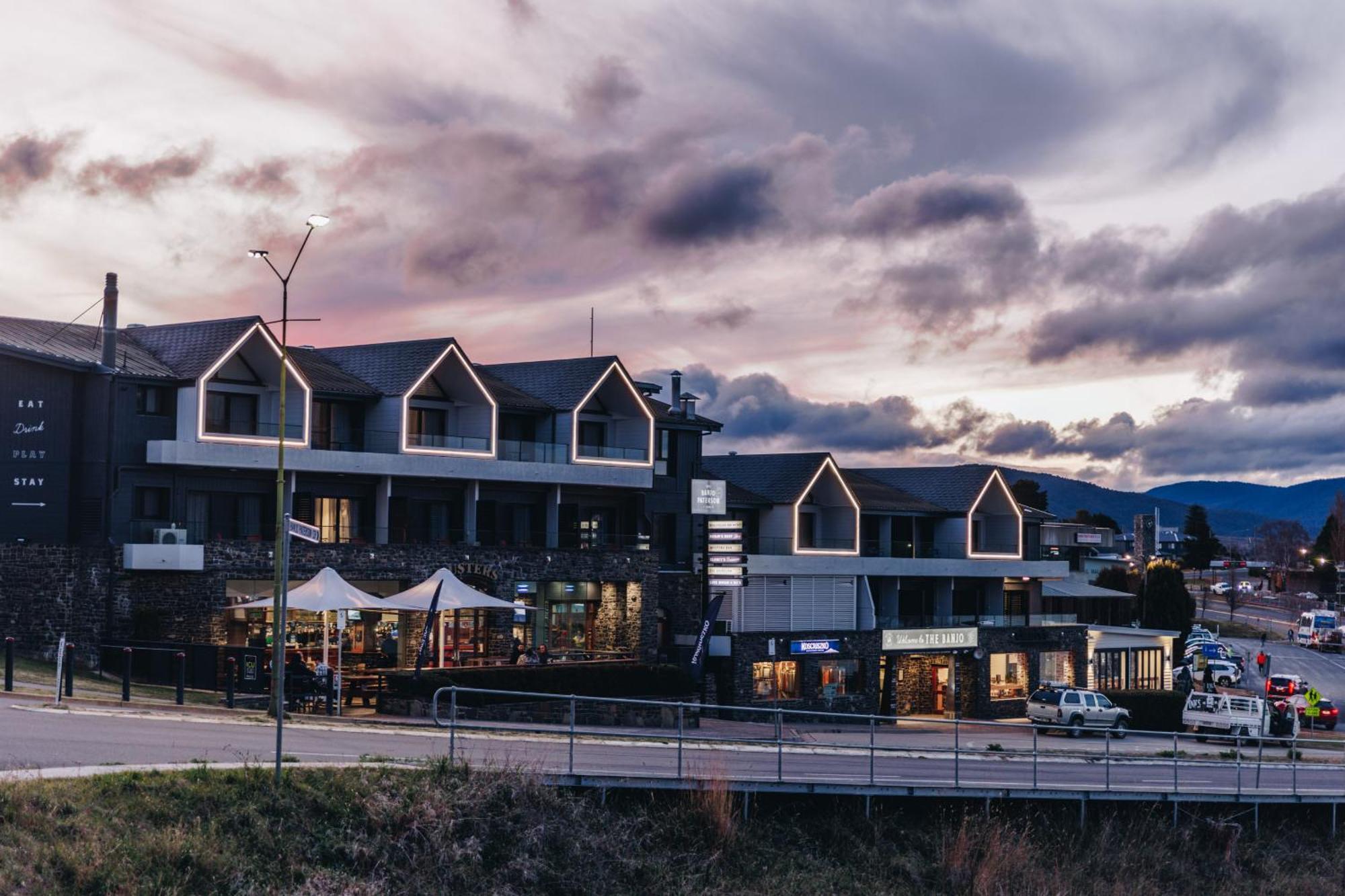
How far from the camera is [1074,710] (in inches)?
2117

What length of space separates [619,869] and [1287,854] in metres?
18.0

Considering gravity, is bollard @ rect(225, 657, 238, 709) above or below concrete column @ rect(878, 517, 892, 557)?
below

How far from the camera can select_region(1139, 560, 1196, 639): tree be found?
327 ft

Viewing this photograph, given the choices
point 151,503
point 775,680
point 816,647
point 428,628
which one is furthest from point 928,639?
point 151,503

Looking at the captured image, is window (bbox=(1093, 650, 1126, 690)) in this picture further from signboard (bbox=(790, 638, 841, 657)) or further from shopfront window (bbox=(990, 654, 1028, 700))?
signboard (bbox=(790, 638, 841, 657))

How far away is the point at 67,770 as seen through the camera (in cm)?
2288

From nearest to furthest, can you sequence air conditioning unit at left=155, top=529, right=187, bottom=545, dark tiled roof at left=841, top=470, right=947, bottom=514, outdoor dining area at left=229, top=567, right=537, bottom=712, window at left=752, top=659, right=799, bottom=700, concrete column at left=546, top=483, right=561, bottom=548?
outdoor dining area at left=229, top=567, right=537, bottom=712
air conditioning unit at left=155, top=529, right=187, bottom=545
concrete column at left=546, top=483, right=561, bottom=548
window at left=752, top=659, right=799, bottom=700
dark tiled roof at left=841, top=470, right=947, bottom=514

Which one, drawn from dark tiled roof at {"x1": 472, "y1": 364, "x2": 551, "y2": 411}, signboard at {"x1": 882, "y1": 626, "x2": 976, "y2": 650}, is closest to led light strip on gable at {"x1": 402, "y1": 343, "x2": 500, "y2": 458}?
dark tiled roof at {"x1": 472, "y1": 364, "x2": 551, "y2": 411}

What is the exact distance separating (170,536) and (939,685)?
36.1 m

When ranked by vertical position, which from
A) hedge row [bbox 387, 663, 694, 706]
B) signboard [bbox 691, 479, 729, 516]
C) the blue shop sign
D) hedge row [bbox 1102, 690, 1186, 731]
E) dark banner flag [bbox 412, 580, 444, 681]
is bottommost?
hedge row [bbox 1102, 690, 1186, 731]

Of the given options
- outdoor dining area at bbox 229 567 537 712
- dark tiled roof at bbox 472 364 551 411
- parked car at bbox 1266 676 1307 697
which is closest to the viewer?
outdoor dining area at bbox 229 567 537 712

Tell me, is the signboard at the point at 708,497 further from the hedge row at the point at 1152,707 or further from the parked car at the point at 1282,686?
the parked car at the point at 1282,686

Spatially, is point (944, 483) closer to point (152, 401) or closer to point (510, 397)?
point (510, 397)

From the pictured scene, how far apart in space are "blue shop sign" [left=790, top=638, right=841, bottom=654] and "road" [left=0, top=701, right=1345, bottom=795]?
2004 cm
